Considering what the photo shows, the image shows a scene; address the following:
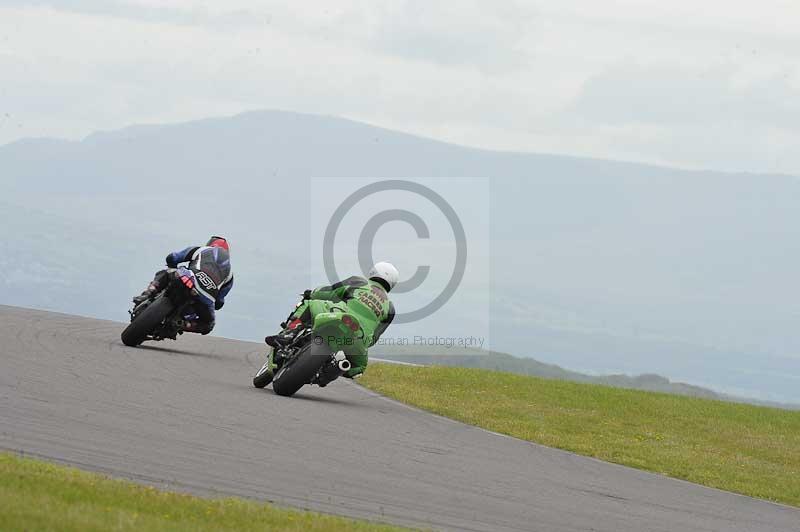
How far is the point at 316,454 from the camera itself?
493 inches

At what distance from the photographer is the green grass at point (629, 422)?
1703 cm

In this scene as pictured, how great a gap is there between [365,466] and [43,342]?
8.45m

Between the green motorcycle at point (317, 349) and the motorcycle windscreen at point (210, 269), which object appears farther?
the motorcycle windscreen at point (210, 269)

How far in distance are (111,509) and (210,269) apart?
472 inches

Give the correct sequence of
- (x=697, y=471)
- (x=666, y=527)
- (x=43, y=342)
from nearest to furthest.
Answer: (x=666, y=527)
(x=697, y=471)
(x=43, y=342)

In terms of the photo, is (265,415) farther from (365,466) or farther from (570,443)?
(570,443)

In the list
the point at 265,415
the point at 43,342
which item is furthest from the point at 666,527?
the point at 43,342

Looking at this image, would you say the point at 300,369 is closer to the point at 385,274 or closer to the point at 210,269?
the point at 385,274

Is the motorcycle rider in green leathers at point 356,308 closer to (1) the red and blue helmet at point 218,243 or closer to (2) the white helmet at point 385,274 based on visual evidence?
(2) the white helmet at point 385,274

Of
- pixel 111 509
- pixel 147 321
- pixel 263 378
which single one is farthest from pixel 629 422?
pixel 111 509

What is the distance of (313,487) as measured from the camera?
35.3ft

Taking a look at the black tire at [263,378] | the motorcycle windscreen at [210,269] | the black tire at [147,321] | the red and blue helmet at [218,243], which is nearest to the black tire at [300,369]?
the black tire at [263,378]

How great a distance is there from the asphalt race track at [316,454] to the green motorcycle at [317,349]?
1.02 feet

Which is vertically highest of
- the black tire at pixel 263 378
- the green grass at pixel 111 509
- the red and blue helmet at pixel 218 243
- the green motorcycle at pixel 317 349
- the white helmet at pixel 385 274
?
the red and blue helmet at pixel 218 243
